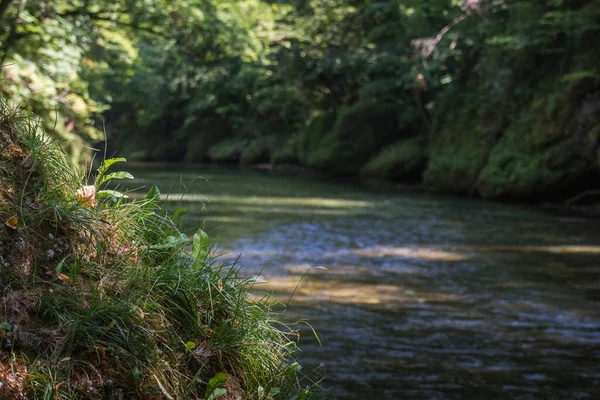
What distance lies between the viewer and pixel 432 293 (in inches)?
324

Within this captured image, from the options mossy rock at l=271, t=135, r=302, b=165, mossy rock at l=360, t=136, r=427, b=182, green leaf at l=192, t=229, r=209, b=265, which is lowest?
mossy rock at l=271, t=135, r=302, b=165

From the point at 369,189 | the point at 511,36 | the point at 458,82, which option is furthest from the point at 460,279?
the point at 458,82

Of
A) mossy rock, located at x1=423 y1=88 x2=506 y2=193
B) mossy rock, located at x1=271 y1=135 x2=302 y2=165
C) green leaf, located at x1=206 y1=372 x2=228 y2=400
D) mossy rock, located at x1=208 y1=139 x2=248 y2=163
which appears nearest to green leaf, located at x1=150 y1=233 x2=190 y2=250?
green leaf, located at x1=206 y1=372 x2=228 y2=400

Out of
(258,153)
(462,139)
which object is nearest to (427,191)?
(462,139)

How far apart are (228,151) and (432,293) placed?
1332 inches

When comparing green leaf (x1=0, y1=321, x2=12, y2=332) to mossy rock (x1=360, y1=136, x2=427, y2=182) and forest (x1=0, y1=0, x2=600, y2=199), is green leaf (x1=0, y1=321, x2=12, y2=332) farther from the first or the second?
mossy rock (x1=360, y1=136, x2=427, y2=182)

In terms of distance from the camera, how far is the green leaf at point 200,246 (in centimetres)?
303

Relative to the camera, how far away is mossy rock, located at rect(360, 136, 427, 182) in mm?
26047

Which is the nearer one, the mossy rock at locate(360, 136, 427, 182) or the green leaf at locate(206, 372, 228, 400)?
the green leaf at locate(206, 372, 228, 400)

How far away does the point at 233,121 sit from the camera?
4572 cm

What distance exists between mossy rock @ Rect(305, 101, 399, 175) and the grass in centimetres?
2672

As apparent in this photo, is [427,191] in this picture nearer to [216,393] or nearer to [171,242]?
[171,242]

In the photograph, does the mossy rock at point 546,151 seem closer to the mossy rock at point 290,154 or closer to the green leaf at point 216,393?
the mossy rock at point 290,154

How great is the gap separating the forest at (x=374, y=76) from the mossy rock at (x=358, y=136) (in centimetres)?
6
